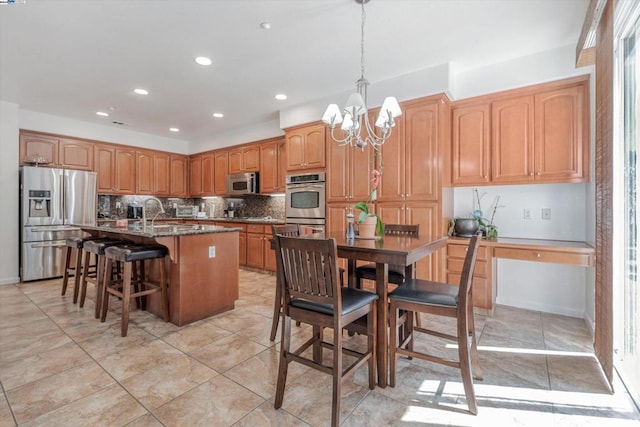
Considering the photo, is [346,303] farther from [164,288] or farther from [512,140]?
→ [512,140]

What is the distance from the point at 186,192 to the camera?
22.8 ft

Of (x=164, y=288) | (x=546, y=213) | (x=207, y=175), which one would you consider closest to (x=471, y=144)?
(x=546, y=213)

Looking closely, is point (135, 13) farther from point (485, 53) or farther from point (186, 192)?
point (186, 192)

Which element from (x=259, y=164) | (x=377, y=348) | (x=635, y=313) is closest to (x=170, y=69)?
(x=259, y=164)

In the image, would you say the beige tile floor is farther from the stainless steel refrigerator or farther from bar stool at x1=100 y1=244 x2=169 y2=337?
the stainless steel refrigerator

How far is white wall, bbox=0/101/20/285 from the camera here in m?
4.31

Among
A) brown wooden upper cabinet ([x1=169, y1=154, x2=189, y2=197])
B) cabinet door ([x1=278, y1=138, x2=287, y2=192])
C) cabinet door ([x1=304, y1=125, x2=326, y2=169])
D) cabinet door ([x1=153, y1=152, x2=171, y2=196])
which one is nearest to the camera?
cabinet door ([x1=304, y1=125, x2=326, y2=169])

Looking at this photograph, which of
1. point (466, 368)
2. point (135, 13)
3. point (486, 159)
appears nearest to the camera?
point (466, 368)

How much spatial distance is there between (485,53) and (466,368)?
117 inches

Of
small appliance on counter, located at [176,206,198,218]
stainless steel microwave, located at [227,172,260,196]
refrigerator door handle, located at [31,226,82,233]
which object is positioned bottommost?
refrigerator door handle, located at [31,226,82,233]

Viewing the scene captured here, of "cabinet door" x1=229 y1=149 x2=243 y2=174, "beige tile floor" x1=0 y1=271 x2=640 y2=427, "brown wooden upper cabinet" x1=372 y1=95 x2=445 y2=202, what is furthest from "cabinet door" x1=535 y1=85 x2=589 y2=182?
"cabinet door" x1=229 y1=149 x2=243 y2=174

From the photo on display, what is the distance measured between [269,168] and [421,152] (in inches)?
113

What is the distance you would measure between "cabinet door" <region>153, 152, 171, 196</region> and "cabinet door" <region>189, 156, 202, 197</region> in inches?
18.9

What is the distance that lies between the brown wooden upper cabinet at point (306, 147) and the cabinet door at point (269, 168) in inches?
28.2
